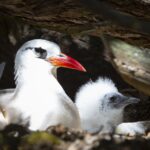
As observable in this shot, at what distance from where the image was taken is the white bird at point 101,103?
573 centimetres

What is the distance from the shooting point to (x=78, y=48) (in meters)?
Answer: 6.73

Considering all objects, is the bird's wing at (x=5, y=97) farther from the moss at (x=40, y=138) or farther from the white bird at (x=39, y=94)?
the moss at (x=40, y=138)

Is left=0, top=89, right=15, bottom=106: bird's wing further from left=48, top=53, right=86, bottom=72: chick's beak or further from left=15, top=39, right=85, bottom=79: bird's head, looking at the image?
left=48, top=53, right=86, bottom=72: chick's beak

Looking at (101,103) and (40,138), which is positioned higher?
(40,138)

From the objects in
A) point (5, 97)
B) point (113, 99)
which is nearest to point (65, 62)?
point (5, 97)

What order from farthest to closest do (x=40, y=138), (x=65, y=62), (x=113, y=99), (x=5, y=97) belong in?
(x=113, y=99)
(x=65, y=62)
(x=5, y=97)
(x=40, y=138)

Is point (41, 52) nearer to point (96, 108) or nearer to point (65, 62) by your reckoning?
point (65, 62)

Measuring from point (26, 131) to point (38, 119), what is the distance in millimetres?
1078

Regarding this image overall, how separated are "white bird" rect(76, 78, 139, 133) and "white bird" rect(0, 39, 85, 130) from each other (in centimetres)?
88

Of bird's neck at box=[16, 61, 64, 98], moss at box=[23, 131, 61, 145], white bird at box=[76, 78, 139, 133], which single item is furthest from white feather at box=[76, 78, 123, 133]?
moss at box=[23, 131, 61, 145]

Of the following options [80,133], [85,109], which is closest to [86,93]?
[85,109]

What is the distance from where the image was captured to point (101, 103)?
19.9 ft

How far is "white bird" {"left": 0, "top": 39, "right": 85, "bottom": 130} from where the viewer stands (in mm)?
4191

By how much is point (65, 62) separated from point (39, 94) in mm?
457
